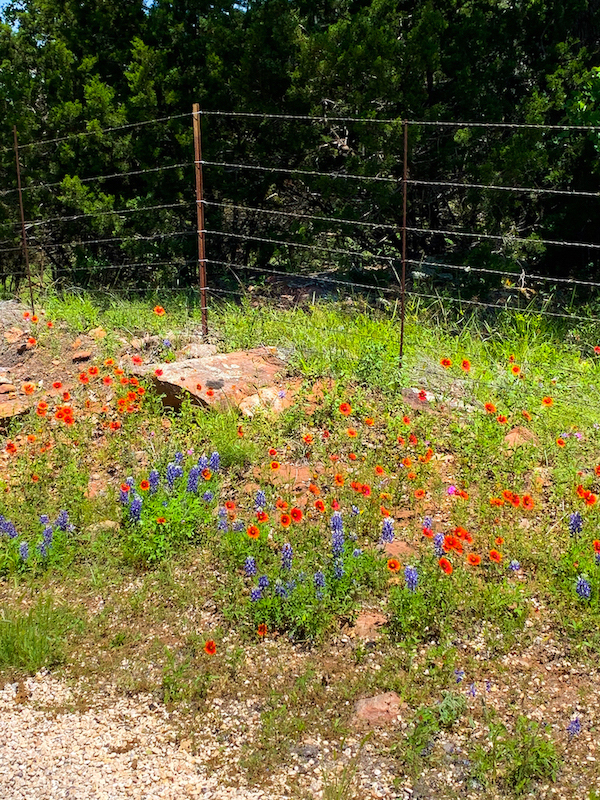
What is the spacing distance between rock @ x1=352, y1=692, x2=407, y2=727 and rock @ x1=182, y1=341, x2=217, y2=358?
3.36 meters

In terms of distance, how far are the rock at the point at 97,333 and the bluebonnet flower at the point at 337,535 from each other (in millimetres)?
3442

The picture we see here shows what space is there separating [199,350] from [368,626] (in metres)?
3.14

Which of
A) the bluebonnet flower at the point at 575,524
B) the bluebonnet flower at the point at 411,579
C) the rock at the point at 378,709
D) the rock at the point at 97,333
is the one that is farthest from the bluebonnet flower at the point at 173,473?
the rock at the point at 97,333

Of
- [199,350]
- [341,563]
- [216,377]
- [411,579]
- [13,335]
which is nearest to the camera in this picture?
[411,579]

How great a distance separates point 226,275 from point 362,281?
5.06 ft

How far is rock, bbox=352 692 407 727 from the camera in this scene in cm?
290

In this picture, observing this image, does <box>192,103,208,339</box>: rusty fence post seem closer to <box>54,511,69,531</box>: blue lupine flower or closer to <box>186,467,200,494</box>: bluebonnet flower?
<box>186,467,200,494</box>: bluebonnet flower

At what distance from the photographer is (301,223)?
734 cm

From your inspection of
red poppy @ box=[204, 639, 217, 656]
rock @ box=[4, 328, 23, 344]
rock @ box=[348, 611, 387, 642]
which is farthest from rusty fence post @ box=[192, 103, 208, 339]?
red poppy @ box=[204, 639, 217, 656]

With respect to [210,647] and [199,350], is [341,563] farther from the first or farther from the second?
[199,350]

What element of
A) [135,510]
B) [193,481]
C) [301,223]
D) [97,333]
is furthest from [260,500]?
[301,223]

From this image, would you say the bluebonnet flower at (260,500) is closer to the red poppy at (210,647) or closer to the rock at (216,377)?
the red poppy at (210,647)

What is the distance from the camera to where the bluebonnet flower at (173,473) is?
410cm

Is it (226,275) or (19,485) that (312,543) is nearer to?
(19,485)
